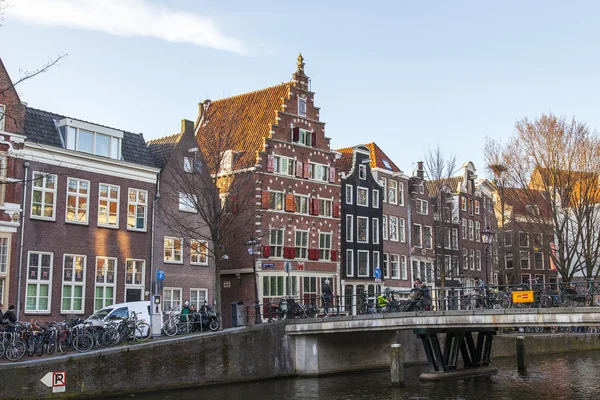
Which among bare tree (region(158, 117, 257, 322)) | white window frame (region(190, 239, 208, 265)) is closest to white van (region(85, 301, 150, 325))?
bare tree (region(158, 117, 257, 322))

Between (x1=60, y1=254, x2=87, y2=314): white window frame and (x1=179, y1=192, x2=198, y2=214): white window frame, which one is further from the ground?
(x1=179, y1=192, x2=198, y2=214): white window frame

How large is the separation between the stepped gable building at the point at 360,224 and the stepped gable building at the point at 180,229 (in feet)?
48.9

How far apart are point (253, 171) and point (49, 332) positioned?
21.9 m

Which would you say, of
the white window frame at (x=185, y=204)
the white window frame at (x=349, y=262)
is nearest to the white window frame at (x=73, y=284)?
the white window frame at (x=185, y=204)

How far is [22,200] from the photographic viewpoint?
1300 inches

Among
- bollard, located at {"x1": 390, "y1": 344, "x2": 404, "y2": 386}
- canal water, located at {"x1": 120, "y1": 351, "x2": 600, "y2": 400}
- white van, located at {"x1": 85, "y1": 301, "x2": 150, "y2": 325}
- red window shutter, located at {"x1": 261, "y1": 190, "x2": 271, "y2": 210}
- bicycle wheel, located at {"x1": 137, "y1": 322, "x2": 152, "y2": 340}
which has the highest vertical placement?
red window shutter, located at {"x1": 261, "y1": 190, "x2": 271, "y2": 210}

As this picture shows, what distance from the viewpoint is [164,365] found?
2925 centimetres

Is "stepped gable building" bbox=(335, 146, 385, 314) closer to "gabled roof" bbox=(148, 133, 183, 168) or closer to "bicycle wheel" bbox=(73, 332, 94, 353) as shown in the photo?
"gabled roof" bbox=(148, 133, 183, 168)

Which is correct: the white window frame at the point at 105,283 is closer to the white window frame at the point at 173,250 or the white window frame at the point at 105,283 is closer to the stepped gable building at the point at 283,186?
the white window frame at the point at 173,250

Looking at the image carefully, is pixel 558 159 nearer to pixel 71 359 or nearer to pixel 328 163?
pixel 328 163

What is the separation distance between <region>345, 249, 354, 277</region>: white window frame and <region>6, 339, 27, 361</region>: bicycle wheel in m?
31.6

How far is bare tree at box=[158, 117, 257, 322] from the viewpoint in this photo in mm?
36812

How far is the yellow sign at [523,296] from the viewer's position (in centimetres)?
2945

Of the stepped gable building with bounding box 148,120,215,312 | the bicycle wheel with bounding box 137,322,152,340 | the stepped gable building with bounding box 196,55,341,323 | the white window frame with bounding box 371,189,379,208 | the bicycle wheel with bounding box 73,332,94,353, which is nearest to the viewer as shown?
the bicycle wheel with bounding box 73,332,94,353
